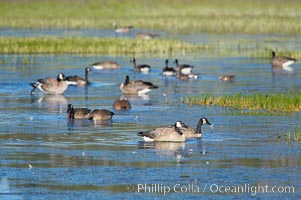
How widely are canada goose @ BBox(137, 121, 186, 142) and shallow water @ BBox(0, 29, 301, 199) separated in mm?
170

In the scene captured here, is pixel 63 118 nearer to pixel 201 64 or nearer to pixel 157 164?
pixel 157 164

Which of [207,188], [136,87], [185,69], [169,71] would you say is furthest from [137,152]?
[169,71]

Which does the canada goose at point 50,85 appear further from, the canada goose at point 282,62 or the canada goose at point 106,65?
the canada goose at point 282,62

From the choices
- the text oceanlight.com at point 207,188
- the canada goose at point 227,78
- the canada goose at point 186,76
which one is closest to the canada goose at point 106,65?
the canada goose at point 186,76

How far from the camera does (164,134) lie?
17703mm

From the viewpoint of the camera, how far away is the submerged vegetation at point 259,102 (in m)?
22.7

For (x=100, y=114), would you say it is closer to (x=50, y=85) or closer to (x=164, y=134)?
(x=164, y=134)

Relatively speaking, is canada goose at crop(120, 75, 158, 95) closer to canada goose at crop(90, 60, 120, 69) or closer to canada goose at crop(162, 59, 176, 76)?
canada goose at crop(162, 59, 176, 76)

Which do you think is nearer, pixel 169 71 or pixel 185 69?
pixel 185 69

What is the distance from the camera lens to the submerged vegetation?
22656mm

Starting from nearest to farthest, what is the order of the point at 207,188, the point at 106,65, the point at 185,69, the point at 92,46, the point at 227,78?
the point at 207,188 < the point at 227,78 < the point at 185,69 < the point at 106,65 < the point at 92,46

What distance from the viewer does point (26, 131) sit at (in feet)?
64.1

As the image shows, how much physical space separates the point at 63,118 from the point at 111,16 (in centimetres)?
5581

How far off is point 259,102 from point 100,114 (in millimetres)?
4627
